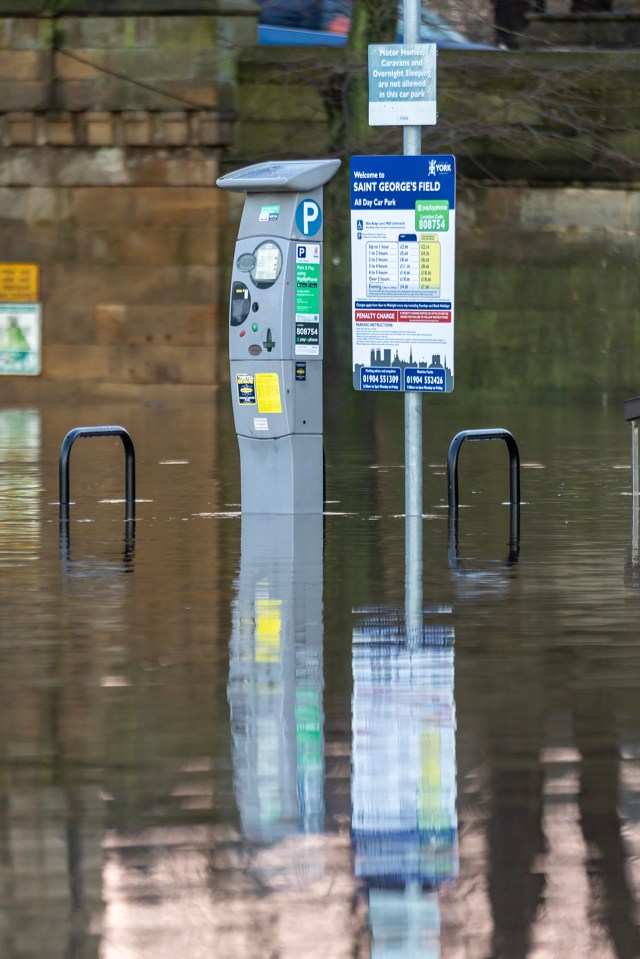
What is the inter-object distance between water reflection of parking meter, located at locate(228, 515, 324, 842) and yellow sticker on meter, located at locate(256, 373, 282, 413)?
3.33 feet

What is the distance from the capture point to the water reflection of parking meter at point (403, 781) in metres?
A: 5.18

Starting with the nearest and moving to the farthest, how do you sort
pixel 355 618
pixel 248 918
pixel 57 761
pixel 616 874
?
pixel 248 918, pixel 616 874, pixel 57 761, pixel 355 618

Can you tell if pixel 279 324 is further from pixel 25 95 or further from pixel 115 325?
pixel 25 95

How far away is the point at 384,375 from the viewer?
13500mm

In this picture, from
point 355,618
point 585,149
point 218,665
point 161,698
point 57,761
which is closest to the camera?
point 57,761

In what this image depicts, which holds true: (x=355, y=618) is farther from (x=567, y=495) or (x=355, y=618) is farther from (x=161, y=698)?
(x=567, y=495)

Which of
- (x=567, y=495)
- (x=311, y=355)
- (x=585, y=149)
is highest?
(x=585, y=149)

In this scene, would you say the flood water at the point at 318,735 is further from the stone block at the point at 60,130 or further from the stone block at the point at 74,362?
the stone block at the point at 60,130

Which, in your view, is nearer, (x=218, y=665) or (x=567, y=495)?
(x=218, y=665)

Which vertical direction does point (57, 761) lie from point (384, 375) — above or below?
below

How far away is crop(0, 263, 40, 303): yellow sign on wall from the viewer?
27.7 m

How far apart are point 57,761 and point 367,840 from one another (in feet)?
4.69

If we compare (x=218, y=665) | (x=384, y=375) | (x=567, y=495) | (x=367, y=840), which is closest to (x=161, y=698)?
(x=218, y=665)

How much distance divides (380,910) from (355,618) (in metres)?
4.82
